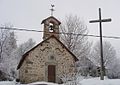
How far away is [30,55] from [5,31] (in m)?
18.8

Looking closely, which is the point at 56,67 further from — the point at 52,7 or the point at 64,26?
the point at 64,26

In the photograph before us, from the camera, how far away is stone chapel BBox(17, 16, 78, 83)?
21.7 m

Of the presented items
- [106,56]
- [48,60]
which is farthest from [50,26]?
[106,56]

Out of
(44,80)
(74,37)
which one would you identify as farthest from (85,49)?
(44,80)

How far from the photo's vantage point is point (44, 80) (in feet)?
71.8

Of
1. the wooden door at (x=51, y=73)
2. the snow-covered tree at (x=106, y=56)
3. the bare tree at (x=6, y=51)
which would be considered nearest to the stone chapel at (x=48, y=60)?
the wooden door at (x=51, y=73)

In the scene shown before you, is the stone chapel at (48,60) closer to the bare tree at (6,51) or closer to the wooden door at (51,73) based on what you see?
the wooden door at (51,73)

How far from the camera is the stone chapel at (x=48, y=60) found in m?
21.7

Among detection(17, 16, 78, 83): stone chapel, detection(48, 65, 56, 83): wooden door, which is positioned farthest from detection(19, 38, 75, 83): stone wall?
detection(48, 65, 56, 83): wooden door

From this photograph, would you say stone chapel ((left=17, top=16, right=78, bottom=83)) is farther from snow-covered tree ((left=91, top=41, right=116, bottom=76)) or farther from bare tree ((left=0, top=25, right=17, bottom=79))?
snow-covered tree ((left=91, top=41, right=116, bottom=76))

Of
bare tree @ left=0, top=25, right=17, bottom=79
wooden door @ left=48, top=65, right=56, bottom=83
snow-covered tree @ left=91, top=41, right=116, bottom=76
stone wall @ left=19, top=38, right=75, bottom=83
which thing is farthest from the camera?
snow-covered tree @ left=91, top=41, right=116, bottom=76

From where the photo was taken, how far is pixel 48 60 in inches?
887

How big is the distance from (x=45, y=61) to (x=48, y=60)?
1.16ft

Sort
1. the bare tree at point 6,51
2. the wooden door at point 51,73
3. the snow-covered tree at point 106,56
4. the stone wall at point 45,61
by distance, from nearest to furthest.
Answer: the stone wall at point 45,61, the wooden door at point 51,73, the bare tree at point 6,51, the snow-covered tree at point 106,56
